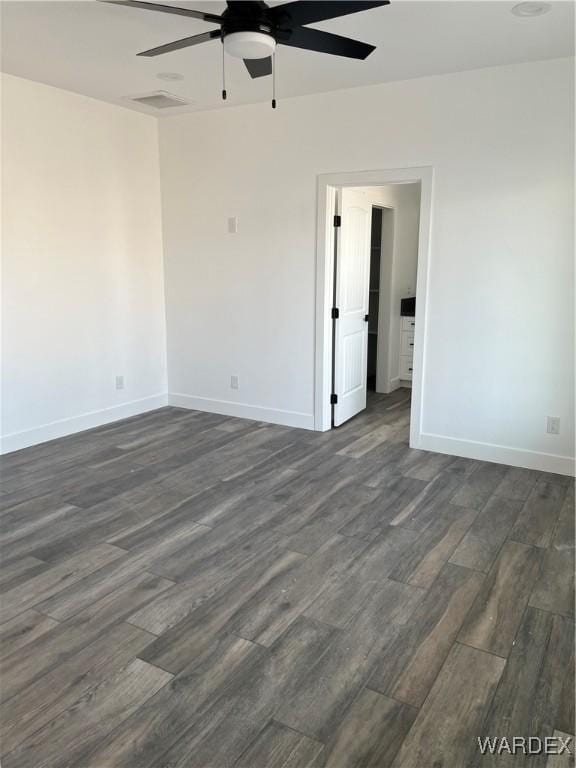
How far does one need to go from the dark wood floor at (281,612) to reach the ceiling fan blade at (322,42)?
257 centimetres

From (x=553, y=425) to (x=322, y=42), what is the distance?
3.01 m

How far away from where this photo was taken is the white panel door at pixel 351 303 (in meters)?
5.16

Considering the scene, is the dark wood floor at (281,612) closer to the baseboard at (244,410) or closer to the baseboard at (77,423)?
the baseboard at (77,423)

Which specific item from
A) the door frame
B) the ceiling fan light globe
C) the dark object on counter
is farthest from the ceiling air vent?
the dark object on counter

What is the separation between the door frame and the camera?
4.44 metres

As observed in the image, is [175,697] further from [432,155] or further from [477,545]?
[432,155]

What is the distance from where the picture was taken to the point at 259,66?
3.12 meters

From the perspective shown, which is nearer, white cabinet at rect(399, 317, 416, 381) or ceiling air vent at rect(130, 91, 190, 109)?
ceiling air vent at rect(130, 91, 190, 109)

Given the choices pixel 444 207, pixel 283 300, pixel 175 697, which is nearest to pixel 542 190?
pixel 444 207

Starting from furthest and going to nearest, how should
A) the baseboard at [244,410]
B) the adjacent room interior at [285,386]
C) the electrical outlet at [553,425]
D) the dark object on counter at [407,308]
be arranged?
1. the dark object on counter at [407,308]
2. the baseboard at [244,410]
3. the electrical outlet at [553,425]
4. the adjacent room interior at [285,386]

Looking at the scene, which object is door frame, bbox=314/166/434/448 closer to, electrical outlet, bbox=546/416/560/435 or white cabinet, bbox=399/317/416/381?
electrical outlet, bbox=546/416/560/435

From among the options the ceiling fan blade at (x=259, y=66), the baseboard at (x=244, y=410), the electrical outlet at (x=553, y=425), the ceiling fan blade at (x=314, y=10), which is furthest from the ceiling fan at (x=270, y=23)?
the baseboard at (x=244, y=410)

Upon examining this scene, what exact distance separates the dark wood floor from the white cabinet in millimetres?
2669

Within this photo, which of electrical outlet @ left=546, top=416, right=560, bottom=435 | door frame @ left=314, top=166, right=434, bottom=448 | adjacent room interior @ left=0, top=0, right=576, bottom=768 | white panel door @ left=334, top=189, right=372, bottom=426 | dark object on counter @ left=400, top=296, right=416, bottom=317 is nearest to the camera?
adjacent room interior @ left=0, top=0, right=576, bottom=768
